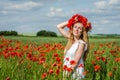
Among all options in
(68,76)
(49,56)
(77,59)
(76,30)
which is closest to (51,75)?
(68,76)

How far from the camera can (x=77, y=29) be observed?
6355 millimetres

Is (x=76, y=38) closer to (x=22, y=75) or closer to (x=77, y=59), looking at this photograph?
(x=77, y=59)

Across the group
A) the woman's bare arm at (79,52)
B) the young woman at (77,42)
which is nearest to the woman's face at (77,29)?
the young woman at (77,42)

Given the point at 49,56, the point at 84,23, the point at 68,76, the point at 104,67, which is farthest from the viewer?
the point at 49,56

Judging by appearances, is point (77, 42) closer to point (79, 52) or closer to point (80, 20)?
point (79, 52)

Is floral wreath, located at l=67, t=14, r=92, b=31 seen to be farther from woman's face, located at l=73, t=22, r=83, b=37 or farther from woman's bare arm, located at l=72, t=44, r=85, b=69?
woman's bare arm, located at l=72, t=44, r=85, b=69

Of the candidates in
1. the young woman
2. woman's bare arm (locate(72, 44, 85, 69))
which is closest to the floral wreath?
the young woman

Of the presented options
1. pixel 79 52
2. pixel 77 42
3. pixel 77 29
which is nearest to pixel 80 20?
pixel 77 29

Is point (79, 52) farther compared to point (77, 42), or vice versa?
point (77, 42)

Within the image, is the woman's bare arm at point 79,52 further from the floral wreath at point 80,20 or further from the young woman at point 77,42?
the floral wreath at point 80,20

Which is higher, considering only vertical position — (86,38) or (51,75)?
(86,38)

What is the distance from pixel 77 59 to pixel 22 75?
3.04 ft

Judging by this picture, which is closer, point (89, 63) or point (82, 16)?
point (82, 16)

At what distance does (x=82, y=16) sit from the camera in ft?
21.3
